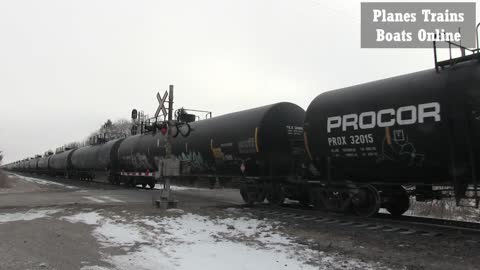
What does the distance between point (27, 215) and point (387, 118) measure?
9.79 metres

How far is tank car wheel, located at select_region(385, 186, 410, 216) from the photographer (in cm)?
1082

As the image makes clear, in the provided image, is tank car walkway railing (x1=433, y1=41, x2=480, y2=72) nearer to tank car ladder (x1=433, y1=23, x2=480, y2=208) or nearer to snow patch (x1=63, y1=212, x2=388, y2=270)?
tank car ladder (x1=433, y1=23, x2=480, y2=208)

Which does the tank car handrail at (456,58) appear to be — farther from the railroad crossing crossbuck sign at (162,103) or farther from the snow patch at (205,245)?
the railroad crossing crossbuck sign at (162,103)

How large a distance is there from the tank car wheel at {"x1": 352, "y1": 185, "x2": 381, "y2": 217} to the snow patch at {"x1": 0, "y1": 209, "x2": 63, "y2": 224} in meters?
8.30

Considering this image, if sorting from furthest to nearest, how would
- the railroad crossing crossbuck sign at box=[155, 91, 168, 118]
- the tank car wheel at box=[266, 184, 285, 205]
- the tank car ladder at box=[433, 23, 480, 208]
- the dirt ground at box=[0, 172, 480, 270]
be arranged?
the tank car wheel at box=[266, 184, 285, 205], the railroad crossing crossbuck sign at box=[155, 91, 168, 118], the tank car ladder at box=[433, 23, 480, 208], the dirt ground at box=[0, 172, 480, 270]

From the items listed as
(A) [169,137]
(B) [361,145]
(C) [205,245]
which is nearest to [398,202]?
(B) [361,145]

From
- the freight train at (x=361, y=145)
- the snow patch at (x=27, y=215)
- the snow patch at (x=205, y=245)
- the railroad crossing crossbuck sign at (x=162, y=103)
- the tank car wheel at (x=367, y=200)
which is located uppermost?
the railroad crossing crossbuck sign at (x=162, y=103)

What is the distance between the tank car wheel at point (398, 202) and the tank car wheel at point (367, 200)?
422 millimetres

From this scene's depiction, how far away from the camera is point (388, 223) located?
10.2m

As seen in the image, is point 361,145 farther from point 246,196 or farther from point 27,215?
point 27,215

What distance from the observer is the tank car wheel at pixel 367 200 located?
1094cm

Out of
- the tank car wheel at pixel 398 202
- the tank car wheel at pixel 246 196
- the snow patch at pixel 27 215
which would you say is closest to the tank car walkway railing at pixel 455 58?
the tank car wheel at pixel 398 202

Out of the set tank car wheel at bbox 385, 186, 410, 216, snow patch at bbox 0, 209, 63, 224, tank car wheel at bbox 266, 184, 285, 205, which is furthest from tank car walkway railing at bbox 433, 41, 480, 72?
snow patch at bbox 0, 209, 63, 224

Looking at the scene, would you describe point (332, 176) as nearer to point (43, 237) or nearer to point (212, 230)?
point (212, 230)
